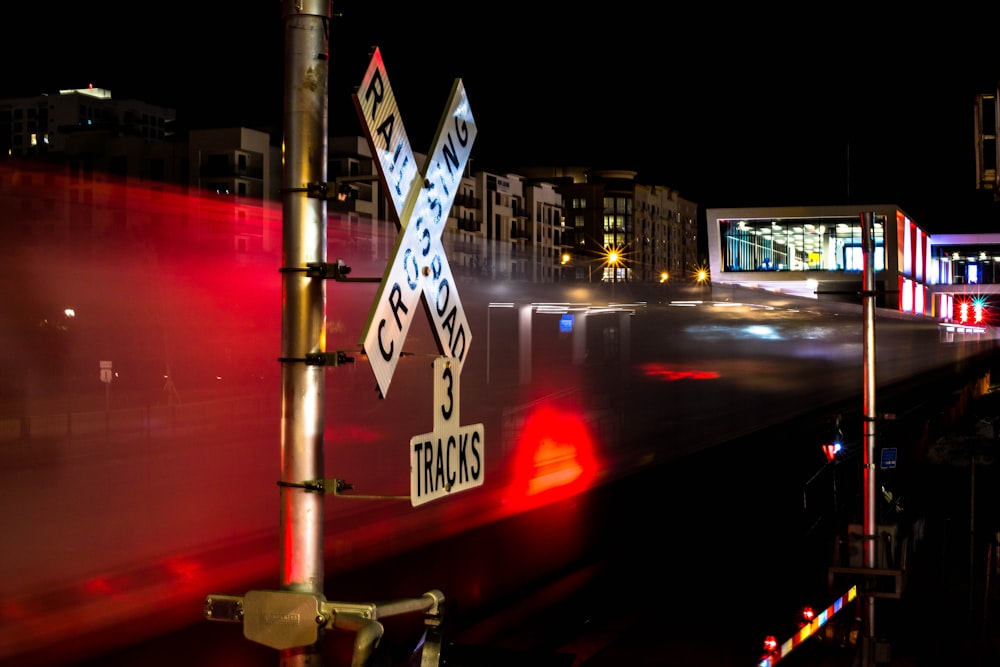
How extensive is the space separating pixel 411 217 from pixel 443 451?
94cm

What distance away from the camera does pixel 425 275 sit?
4.18 metres

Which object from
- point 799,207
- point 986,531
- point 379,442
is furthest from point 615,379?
point 799,207

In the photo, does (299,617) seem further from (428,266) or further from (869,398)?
(869,398)

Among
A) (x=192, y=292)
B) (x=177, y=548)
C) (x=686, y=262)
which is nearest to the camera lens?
(x=192, y=292)

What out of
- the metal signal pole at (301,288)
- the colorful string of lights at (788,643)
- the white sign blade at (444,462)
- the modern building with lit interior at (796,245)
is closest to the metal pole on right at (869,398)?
the colorful string of lights at (788,643)

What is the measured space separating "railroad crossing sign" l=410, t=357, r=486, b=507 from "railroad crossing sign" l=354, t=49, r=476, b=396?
11cm

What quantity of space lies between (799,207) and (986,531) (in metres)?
28.6

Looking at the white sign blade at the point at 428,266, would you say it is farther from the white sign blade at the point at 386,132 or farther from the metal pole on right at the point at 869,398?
the metal pole on right at the point at 869,398

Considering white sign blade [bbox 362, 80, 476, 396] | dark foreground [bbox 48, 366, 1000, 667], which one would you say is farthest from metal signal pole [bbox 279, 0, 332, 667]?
dark foreground [bbox 48, 366, 1000, 667]

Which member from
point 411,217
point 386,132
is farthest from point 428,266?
point 386,132

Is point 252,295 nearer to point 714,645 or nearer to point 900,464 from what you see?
point 714,645

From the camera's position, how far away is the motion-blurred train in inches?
257

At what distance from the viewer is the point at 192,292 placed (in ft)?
24.7

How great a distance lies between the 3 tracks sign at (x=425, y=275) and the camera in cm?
393
